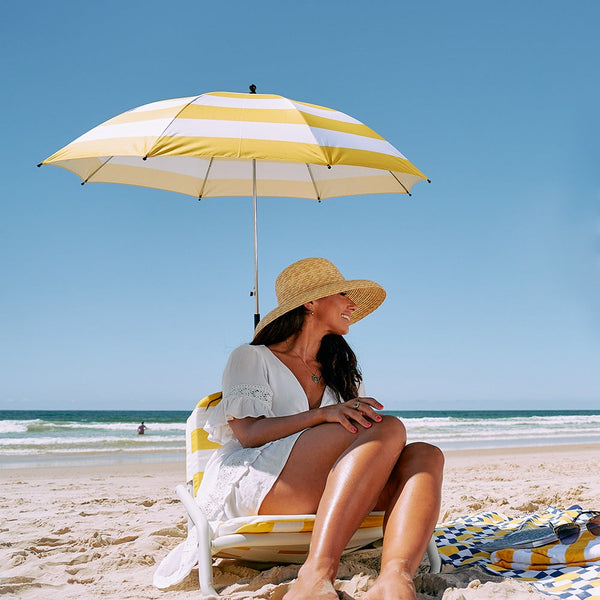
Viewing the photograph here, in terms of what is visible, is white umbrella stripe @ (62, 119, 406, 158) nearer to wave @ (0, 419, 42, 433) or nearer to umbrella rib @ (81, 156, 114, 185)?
umbrella rib @ (81, 156, 114, 185)

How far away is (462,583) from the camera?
237 cm

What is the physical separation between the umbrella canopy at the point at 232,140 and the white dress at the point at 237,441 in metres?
0.83

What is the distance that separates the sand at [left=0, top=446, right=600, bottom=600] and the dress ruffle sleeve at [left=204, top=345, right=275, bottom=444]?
60 cm

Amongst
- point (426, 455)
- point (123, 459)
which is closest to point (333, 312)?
point (426, 455)

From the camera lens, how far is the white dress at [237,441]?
2.34 meters

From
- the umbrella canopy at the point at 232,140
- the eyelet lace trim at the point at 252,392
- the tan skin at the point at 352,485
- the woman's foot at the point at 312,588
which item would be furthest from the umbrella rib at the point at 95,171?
the woman's foot at the point at 312,588

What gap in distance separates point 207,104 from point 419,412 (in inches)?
1574

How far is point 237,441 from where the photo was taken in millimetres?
2592

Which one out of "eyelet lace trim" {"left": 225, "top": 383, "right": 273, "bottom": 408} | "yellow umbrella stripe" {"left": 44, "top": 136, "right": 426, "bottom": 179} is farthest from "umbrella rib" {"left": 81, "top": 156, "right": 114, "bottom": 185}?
"eyelet lace trim" {"left": 225, "top": 383, "right": 273, "bottom": 408}

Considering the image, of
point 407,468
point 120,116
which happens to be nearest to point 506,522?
point 407,468

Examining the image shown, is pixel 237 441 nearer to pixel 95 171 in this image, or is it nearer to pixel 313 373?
pixel 313 373

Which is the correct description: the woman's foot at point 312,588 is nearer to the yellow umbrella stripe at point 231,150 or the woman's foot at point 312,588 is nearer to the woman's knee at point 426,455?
the woman's knee at point 426,455

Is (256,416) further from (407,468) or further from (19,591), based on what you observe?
(19,591)

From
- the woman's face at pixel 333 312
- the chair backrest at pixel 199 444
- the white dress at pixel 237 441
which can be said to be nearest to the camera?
the white dress at pixel 237 441
